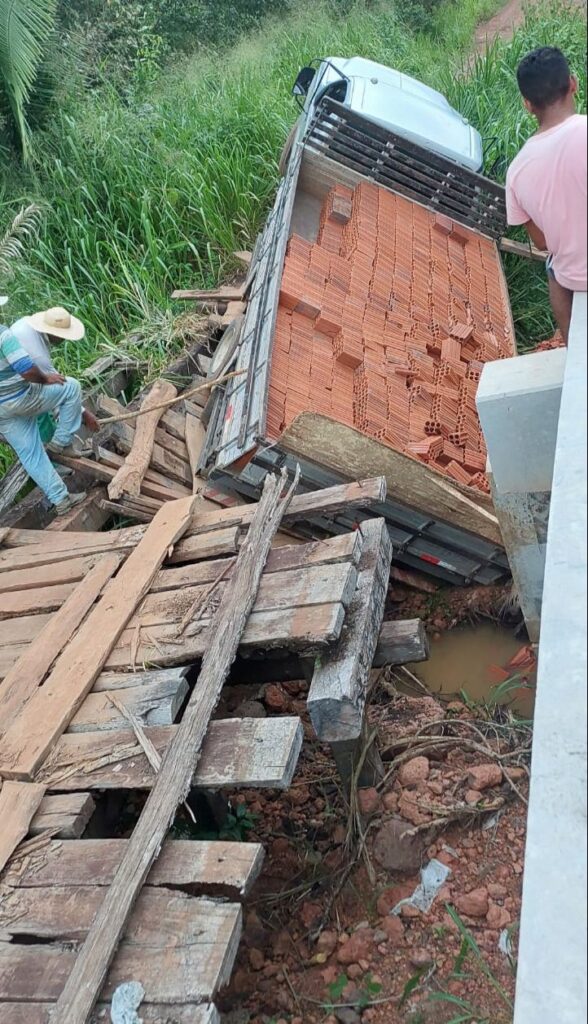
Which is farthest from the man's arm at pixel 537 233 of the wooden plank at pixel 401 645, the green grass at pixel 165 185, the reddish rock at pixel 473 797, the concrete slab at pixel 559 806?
the green grass at pixel 165 185

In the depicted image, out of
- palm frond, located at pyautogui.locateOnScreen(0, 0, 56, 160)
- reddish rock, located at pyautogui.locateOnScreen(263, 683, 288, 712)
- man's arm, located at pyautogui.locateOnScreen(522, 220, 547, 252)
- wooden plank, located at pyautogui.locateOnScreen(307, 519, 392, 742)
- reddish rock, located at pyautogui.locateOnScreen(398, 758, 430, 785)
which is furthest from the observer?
palm frond, located at pyautogui.locateOnScreen(0, 0, 56, 160)

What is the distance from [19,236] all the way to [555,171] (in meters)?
7.54

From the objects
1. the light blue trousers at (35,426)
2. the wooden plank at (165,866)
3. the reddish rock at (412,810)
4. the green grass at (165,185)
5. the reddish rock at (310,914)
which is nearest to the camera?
the wooden plank at (165,866)

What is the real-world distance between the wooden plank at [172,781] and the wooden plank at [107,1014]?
7 cm

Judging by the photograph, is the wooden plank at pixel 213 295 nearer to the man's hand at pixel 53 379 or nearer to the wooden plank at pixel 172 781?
the man's hand at pixel 53 379

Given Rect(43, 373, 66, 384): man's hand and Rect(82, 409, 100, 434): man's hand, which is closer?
Rect(43, 373, 66, 384): man's hand

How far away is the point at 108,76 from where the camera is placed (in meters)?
12.3

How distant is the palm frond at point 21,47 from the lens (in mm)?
9383

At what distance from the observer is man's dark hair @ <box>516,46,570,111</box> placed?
105 inches

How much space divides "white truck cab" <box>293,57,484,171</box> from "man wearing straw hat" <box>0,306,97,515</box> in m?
3.54

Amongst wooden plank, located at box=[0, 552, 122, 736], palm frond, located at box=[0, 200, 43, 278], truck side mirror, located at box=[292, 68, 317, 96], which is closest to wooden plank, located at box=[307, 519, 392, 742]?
wooden plank, located at box=[0, 552, 122, 736]

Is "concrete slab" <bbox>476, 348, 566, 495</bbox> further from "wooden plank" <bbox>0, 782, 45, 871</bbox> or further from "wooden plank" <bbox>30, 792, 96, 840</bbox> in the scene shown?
"wooden plank" <bbox>0, 782, 45, 871</bbox>

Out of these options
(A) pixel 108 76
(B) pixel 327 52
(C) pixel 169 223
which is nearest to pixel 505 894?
(C) pixel 169 223

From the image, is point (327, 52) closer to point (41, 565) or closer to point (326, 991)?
point (41, 565)
